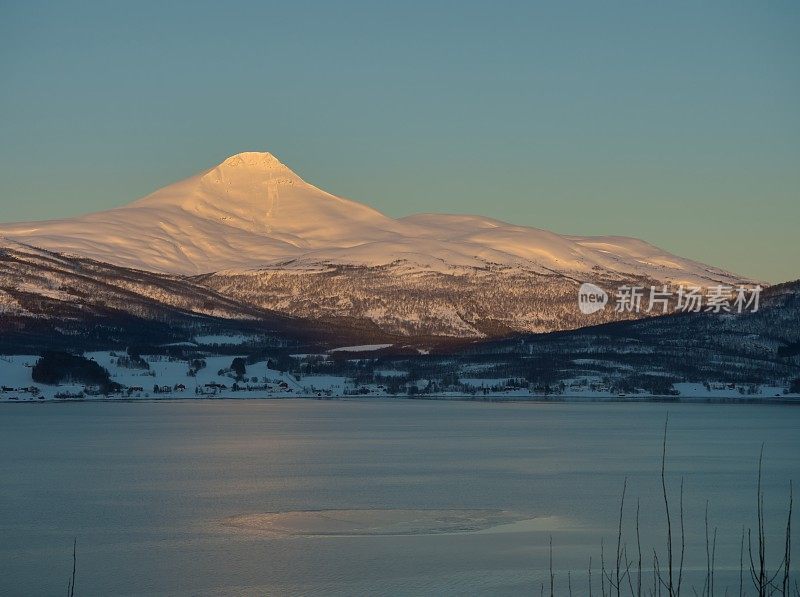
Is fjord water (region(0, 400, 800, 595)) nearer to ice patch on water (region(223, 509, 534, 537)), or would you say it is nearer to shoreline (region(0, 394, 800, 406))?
ice patch on water (region(223, 509, 534, 537))

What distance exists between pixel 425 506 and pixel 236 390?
151 meters

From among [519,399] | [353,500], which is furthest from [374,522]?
[519,399]

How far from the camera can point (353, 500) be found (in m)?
49.4

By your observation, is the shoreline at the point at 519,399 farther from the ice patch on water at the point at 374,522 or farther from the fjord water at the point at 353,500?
the ice patch on water at the point at 374,522

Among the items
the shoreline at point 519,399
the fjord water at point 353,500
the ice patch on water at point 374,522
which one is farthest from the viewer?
the shoreline at point 519,399

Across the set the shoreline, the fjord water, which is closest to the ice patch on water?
the fjord water

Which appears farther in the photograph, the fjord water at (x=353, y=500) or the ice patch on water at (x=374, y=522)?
the ice patch on water at (x=374, y=522)

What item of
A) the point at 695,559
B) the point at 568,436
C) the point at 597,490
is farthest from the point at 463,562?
the point at 568,436

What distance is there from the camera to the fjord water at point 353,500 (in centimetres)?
3409

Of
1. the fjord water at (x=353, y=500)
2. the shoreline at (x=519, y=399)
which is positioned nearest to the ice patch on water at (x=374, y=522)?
the fjord water at (x=353, y=500)

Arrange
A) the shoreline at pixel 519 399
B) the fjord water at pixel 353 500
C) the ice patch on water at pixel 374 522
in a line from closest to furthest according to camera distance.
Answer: the fjord water at pixel 353 500
the ice patch on water at pixel 374 522
the shoreline at pixel 519 399

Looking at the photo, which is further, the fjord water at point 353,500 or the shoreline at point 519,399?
the shoreline at point 519,399

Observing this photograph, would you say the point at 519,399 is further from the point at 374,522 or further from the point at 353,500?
the point at 374,522

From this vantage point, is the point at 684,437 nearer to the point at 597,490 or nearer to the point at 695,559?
the point at 597,490
